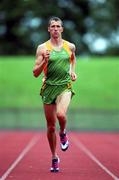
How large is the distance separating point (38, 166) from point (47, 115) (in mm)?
1484

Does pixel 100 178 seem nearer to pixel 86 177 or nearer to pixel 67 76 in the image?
pixel 86 177

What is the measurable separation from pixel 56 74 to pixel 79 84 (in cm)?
3086

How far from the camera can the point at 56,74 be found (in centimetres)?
1148

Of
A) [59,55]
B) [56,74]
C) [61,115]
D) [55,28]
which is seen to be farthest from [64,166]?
[55,28]

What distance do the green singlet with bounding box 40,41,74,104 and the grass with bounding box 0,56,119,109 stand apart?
29.0 meters

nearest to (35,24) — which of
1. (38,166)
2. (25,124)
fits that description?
(25,124)

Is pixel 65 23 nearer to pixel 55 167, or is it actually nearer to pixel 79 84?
pixel 79 84

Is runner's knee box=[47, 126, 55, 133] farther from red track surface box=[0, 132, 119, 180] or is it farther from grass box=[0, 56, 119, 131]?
grass box=[0, 56, 119, 131]

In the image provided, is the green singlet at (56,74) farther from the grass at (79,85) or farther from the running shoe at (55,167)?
the grass at (79,85)

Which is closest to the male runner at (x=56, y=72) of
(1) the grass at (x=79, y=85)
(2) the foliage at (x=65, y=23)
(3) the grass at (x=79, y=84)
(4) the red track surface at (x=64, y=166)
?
(4) the red track surface at (x=64, y=166)

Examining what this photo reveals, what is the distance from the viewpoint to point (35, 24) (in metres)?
50.4

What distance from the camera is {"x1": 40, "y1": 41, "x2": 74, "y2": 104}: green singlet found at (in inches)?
447

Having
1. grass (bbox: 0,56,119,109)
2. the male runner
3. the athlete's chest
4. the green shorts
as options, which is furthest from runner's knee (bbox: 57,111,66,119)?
grass (bbox: 0,56,119,109)

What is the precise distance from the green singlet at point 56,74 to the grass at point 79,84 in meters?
29.0
